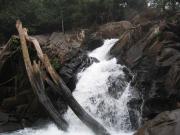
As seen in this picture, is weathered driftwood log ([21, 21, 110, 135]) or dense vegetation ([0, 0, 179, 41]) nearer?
weathered driftwood log ([21, 21, 110, 135])

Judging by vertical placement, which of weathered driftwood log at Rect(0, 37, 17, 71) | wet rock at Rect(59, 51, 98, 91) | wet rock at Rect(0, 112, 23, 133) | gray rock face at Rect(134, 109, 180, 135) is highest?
weathered driftwood log at Rect(0, 37, 17, 71)

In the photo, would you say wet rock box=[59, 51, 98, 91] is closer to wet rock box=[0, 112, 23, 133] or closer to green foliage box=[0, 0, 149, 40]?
wet rock box=[0, 112, 23, 133]

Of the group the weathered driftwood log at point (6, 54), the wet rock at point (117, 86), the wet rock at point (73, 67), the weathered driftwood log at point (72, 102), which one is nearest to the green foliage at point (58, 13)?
the wet rock at point (73, 67)

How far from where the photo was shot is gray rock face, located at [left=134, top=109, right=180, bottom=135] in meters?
11.3

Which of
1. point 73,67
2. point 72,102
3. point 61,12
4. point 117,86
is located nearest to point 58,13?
point 61,12

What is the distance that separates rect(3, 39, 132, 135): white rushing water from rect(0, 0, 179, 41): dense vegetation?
1636 cm

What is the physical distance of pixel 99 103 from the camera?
17922 millimetres

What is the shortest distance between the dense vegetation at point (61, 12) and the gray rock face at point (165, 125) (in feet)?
80.3

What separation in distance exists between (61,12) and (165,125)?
28739mm

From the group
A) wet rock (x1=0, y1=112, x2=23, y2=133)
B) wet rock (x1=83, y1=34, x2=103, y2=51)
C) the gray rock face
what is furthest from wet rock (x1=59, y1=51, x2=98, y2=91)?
the gray rock face

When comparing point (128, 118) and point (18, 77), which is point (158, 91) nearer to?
point (128, 118)

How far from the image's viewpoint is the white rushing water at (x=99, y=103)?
16562mm

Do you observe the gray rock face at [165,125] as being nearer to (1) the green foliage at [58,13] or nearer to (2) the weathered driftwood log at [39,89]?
(2) the weathered driftwood log at [39,89]

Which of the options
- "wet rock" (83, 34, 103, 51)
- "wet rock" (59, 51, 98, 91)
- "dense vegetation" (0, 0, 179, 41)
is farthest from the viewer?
"dense vegetation" (0, 0, 179, 41)
